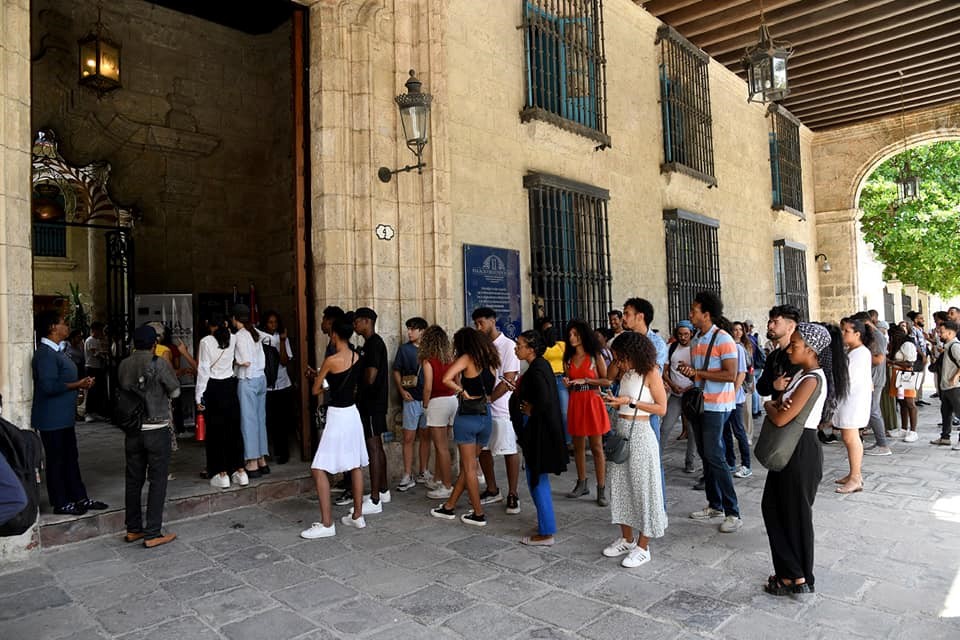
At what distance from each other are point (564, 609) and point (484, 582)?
558 millimetres

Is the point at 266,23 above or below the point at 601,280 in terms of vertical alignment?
above

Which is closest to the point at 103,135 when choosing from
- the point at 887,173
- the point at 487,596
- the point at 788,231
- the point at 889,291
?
the point at 487,596

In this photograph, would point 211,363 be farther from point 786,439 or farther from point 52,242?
point 52,242

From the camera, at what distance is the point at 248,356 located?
5.75 metres

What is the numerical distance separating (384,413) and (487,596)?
2059 millimetres

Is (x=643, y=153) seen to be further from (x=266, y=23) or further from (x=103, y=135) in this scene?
(x=103, y=135)

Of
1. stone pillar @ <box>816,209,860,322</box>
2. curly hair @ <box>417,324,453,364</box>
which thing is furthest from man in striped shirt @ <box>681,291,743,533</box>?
stone pillar @ <box>816,209,860,322</box>

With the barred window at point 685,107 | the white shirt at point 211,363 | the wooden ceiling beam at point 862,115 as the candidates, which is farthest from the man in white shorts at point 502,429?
the wooden ceiling beam at point 862,115

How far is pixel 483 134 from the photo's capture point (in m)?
7.25

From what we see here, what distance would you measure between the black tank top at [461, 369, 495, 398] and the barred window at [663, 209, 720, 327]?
6446 mm

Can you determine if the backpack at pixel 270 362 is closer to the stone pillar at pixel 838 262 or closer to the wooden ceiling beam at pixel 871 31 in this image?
the wooden ceiling beam at pixel 871 31

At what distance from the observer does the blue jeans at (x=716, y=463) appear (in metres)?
4.52

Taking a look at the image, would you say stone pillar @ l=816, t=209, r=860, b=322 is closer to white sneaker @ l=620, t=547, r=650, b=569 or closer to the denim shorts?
the denim shorts

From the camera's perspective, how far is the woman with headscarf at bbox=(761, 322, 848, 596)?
3.31 m
